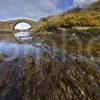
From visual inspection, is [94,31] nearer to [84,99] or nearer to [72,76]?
[72,76]

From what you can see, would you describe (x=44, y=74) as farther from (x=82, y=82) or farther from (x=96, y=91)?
(x=96, y=91)

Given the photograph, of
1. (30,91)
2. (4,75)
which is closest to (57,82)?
(30,91)

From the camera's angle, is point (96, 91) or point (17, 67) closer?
point (96, 91)

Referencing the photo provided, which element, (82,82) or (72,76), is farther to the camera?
(72,76)

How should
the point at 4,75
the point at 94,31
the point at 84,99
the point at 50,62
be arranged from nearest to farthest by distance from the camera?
1. the point at 84,99
2. the point at 4,75
3. the point at 50,62
4. the point at 94,31

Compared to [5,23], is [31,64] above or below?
above

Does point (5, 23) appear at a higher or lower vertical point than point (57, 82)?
lower

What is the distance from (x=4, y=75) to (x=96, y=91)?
4.36 meters

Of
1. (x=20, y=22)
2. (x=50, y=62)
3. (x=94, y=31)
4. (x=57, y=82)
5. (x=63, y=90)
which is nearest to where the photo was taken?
(x=63, y=90)

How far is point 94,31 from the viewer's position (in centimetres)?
2994

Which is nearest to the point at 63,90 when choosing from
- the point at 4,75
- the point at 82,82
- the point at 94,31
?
the point at 82,82

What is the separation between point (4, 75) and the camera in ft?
34.3

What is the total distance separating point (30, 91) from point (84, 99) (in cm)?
214

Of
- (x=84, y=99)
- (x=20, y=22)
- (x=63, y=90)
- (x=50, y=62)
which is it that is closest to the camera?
(x=84, y=99)
